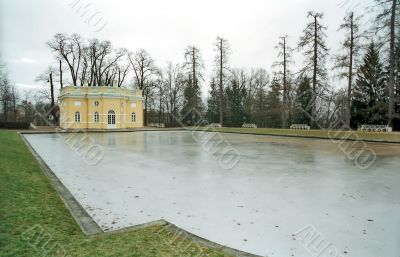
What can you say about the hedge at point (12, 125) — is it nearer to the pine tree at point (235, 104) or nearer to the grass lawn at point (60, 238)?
the pine tree at point (235, 104)

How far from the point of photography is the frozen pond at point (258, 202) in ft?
13.9

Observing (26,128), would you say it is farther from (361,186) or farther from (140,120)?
(361,186)

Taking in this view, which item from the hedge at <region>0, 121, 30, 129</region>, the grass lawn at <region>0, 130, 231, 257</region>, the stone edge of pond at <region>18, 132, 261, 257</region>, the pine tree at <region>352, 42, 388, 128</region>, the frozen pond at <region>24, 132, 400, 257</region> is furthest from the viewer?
the hedge at <region>0, 121, 30, 129</region>

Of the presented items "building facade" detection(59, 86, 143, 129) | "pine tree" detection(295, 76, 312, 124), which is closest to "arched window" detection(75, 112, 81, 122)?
"building facade" detection(59, 86, 143, 129)

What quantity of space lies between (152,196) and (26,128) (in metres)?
38.5

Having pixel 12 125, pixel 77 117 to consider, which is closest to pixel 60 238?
pixel 12 125

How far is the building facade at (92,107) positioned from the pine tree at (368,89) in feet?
105

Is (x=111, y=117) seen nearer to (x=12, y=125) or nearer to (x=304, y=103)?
(x=12, y=125)

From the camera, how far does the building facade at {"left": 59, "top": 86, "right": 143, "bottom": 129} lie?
142ft

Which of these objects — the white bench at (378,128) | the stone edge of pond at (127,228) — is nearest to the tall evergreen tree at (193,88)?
the white bench at (378,128)

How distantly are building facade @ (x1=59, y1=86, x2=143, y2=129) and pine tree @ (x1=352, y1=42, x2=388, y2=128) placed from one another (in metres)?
32.0

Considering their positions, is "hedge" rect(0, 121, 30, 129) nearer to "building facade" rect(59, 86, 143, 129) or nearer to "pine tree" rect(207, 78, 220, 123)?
"building facade" rect(59, 86, 143, 129)

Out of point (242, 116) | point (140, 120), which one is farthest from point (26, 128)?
point (242, 116)

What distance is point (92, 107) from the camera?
4388 centimetres
